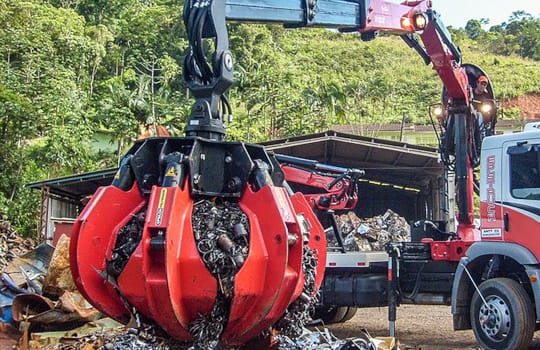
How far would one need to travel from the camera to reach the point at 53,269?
8.97m

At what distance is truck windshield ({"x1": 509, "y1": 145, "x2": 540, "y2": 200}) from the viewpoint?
7.39 meters

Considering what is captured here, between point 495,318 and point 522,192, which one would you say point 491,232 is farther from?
point 495,318

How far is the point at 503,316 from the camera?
7414 mm

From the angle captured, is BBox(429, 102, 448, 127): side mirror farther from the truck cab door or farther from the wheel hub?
the wheel hub

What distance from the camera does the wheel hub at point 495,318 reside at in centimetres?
737

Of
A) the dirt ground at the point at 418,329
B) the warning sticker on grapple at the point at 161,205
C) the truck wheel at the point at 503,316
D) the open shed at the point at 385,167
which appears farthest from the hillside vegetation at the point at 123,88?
the warning sticker on grapple at the point at 161,205

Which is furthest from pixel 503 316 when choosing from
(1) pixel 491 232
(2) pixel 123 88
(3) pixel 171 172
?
(2) pixel 123 88

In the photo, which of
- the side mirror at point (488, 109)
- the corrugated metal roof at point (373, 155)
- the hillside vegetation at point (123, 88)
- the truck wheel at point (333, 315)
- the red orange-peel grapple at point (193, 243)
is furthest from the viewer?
the hillside vegetation at point (123, 88)

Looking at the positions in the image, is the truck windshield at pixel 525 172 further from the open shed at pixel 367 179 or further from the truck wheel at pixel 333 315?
the open shed at pixel 367 179

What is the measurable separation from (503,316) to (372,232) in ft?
30.5

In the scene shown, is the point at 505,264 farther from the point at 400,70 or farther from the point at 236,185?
the point at 400,70

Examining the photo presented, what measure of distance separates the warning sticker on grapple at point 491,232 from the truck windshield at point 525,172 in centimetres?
49

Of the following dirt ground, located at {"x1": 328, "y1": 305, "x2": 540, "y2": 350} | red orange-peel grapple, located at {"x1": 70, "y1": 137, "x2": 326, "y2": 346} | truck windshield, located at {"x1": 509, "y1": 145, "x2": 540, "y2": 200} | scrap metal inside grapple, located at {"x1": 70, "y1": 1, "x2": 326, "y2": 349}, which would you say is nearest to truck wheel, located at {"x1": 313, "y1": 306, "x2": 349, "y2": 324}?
dirt ground, located at {"x1": 328, "y1": 305, "x2": 540, "y2": 350}

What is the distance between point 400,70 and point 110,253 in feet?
213
